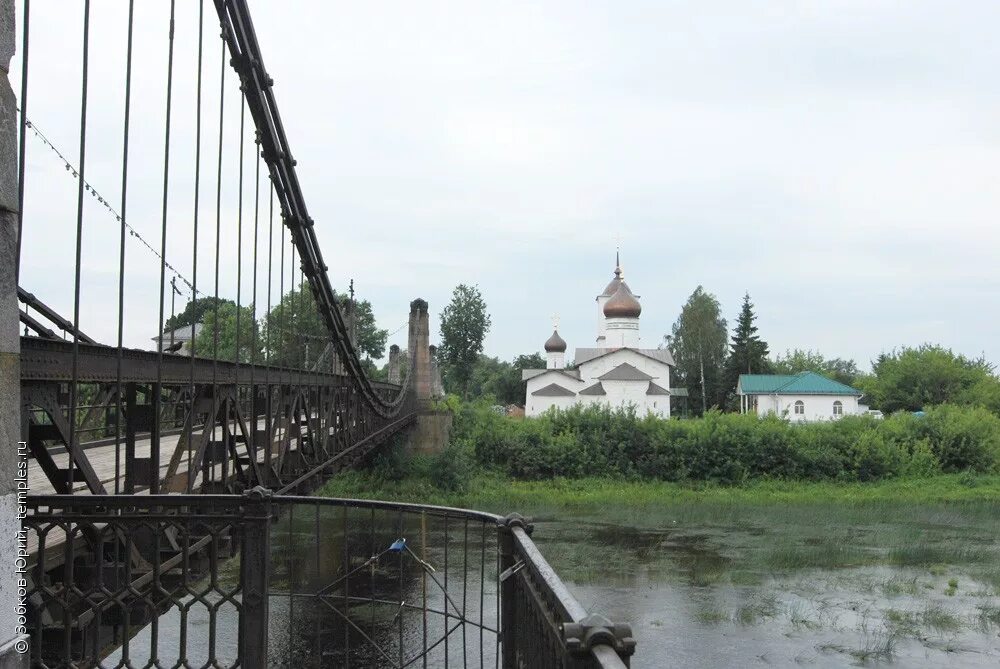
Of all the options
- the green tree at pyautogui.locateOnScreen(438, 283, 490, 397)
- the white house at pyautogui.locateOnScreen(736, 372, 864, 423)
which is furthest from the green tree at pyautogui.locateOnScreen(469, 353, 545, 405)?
the white house at pyautogui.locateOnScreen(736, 372, 864, 423)

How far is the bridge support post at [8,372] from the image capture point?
9.34ft

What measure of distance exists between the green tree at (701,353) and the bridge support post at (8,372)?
55773mm

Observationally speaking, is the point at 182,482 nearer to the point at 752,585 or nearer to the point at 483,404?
the point at 752,585

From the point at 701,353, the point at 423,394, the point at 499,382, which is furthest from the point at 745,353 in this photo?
the point at 423,394

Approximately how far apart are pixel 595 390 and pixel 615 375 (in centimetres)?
142

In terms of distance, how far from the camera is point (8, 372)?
2.87m

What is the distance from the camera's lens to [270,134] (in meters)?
8.89

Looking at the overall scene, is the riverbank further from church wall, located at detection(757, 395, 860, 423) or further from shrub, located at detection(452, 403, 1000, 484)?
church wall, located at detection(757, 395, 860, 423)

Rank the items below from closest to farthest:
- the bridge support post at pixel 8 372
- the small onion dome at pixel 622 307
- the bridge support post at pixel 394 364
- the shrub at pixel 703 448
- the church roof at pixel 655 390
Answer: the bridge support post at pixel 8 372 < the shrub at pixel 703 448 < the bridge support post at pixel 394 364 < the church roof at pixel 655 390 < the small onion dome at pixel 622 307

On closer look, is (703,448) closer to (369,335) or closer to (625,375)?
(625,375)

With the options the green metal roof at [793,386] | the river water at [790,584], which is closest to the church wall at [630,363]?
the green metal roof at [793,386]

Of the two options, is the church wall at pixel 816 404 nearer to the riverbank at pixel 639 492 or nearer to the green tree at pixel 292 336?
the riverbank at pixel 639 492

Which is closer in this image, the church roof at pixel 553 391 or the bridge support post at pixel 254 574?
the bridge support post at pixel 254 574

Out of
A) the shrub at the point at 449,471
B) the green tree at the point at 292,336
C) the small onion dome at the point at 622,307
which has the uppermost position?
the small onion dome at the point at 622,307
